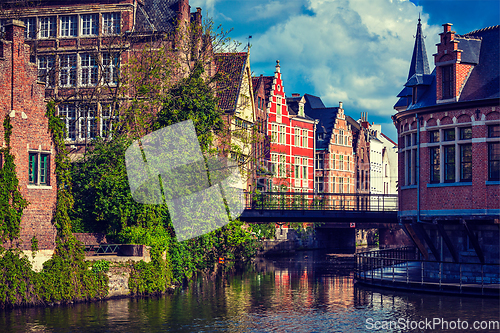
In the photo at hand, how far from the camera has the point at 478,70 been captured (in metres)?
28.9

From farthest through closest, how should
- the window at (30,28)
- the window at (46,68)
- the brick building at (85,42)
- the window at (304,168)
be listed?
the window at (304,168), the window at (30,28), the brick building at (85,42), the window at (46,68)

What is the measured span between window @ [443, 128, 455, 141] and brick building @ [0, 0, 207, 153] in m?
17.2

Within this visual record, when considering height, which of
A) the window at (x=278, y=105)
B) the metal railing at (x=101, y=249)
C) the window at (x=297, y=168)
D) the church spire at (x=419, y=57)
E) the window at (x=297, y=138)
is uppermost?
the window at (x=278, y=105)

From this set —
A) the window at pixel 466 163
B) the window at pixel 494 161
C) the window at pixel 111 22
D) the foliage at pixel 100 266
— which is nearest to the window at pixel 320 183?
the window at pixel 111 22

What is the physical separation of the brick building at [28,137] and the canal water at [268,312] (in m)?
3.55

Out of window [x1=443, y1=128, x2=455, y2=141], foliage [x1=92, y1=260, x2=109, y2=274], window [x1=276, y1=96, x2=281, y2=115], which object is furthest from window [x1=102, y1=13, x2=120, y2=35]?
window [x1=276, y1=96, x2=281, y2=115]

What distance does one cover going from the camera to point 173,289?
30.4 meters

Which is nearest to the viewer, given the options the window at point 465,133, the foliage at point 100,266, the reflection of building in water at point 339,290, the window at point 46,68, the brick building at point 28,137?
the brick building at point 28,137

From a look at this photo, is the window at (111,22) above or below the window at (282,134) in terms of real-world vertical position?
above

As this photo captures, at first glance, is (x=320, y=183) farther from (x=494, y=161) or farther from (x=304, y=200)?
(x=494, y=161)

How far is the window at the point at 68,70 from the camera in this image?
42344 millimetres

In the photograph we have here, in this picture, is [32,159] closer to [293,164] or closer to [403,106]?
[403,106]

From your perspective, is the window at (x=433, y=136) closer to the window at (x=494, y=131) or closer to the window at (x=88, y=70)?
the window at (x=494, y=131)

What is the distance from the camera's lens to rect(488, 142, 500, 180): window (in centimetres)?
2748
